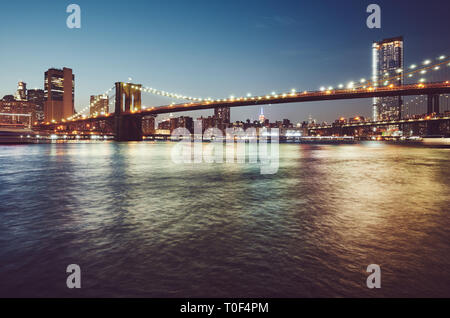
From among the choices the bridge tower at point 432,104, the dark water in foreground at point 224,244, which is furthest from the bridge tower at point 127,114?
the bridge tower at point 432,104

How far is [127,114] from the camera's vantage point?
206ft

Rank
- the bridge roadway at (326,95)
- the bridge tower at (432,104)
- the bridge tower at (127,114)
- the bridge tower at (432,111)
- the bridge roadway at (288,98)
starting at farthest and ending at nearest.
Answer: the bridge tower at (432,104) < the bridge tower at (432,111) < the bridge tower at (127,114) < the bridge roadway at (288,98) < the bridge roadway at (326,95)

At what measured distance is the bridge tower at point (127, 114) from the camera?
6259 centimetres

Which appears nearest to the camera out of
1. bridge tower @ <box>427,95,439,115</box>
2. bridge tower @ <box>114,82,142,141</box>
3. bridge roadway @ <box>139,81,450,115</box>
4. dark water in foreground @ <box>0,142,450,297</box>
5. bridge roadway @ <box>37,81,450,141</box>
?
dark water in foreground @ <box>0,142,450,297</box>

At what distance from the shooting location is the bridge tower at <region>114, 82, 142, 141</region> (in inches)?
2464

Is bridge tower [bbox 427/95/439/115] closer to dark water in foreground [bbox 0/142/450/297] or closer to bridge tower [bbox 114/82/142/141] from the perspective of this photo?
bridge tower [bbox 114/82/142/141]

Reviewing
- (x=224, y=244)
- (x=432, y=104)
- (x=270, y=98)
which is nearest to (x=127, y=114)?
(x=270, y=98)

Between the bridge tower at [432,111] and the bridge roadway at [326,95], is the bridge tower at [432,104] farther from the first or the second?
the bridge roadway at [326,95]

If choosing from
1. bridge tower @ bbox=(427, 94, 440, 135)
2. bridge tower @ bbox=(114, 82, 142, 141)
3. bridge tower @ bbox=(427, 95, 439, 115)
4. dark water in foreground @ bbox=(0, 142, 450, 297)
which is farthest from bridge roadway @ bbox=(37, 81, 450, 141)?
dark water in foreground @ bbox=(0, 142, 450, 297)

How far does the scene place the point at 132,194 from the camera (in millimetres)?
7895

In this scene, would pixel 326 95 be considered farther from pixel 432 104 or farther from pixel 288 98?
pixel 432 104
